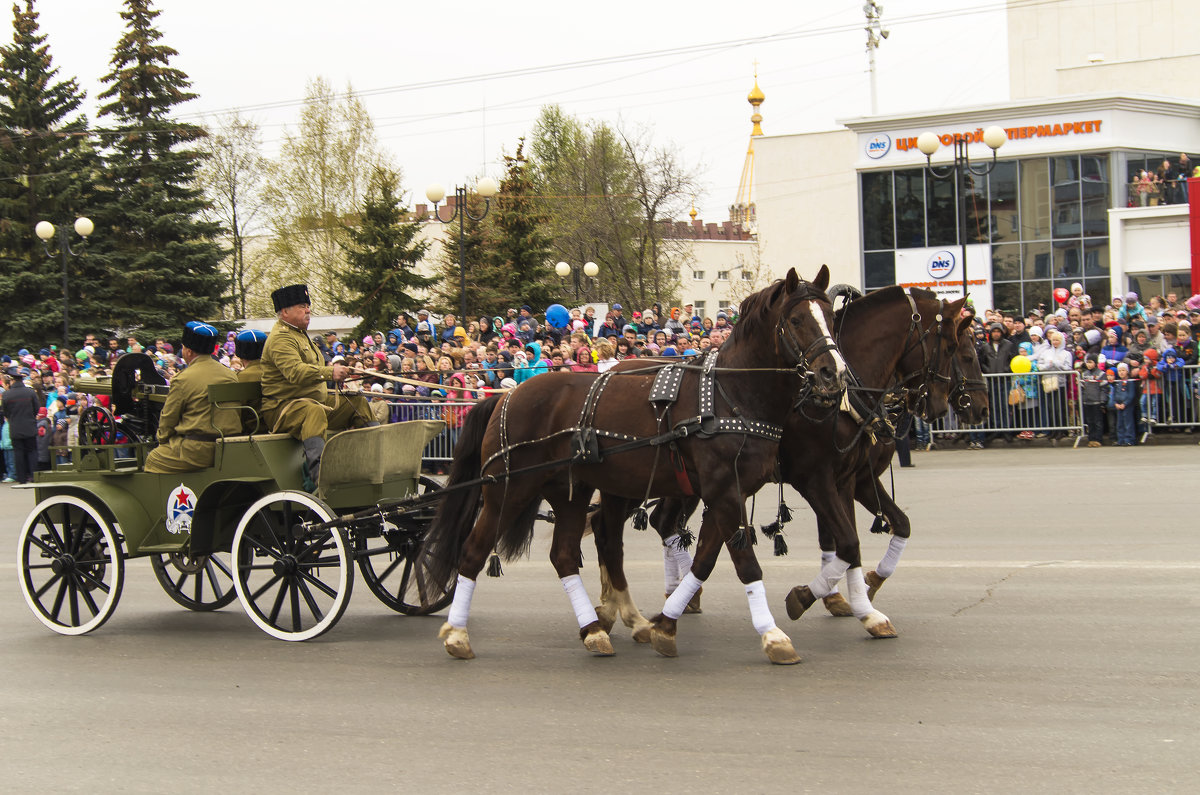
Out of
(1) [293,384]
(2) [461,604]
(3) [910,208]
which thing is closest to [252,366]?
(1) [293,384]

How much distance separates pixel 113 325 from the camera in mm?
35000

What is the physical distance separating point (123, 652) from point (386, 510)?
6.15ft

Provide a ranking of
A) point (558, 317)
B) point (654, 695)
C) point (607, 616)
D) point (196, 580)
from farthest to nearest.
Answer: point (558, 317) → point (196, 580) → point (607, 616) → point (654, 695)

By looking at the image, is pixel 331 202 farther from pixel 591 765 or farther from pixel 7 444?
pixel 591 765

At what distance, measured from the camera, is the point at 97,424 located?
8.70 metres

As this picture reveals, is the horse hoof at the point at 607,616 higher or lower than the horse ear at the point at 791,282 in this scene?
→ lower

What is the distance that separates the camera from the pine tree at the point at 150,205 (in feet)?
115

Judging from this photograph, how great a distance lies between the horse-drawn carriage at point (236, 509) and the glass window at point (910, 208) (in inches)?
1413

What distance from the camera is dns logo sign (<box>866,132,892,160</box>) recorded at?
42.7 meters

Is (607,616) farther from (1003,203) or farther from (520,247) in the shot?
(1003,203)

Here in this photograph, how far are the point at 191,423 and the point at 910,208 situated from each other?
3748 cm

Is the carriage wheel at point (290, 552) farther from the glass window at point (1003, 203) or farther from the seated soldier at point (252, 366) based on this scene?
the glass window at point (1003, 203)

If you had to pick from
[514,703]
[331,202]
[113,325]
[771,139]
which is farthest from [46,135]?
[514,703]

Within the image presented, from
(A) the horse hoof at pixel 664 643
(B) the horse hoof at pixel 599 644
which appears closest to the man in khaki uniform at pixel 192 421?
(B) the horse hoof at pixel 599 644
